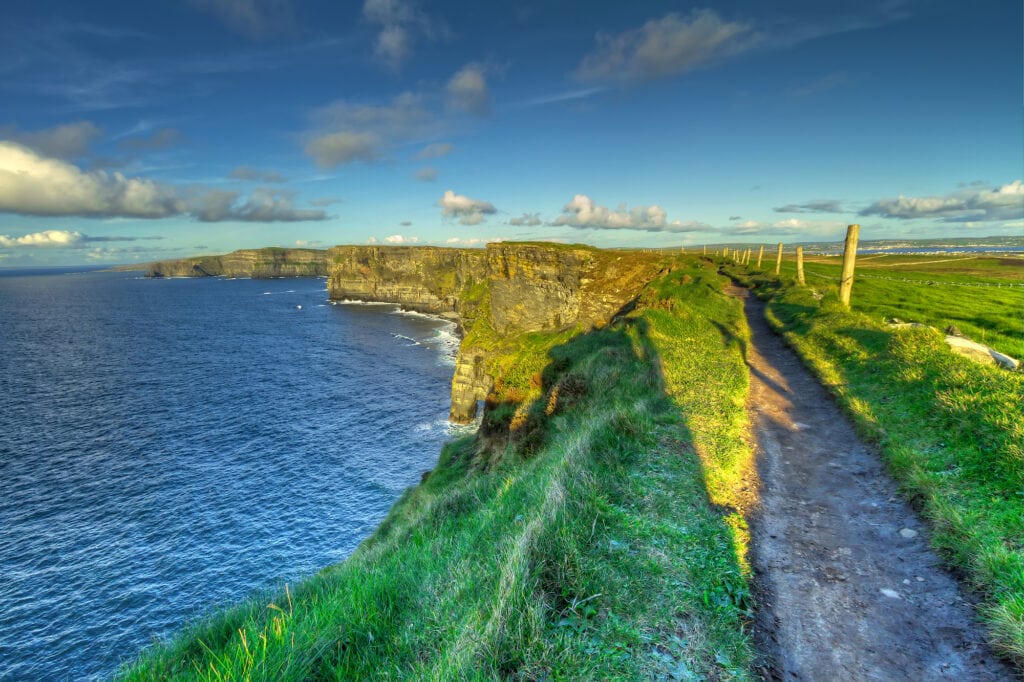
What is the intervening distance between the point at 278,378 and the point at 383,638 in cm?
7362

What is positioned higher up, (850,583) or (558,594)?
(558,594)

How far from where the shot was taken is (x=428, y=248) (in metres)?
171

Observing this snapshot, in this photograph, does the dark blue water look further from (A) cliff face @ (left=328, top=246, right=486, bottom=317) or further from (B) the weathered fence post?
(A) cliff face @ (left=328, top=246, right=486, bottom=317)

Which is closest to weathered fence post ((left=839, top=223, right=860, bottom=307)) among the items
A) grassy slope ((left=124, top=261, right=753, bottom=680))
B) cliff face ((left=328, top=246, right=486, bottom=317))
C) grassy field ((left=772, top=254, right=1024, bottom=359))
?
grassy field ((left=772, top=254, right=1024, bottom=359))

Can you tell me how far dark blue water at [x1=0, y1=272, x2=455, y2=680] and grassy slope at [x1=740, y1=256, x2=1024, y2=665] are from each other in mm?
13070

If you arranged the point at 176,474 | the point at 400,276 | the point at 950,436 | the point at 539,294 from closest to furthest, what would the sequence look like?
the point at 950,436 < the point at 176,474 < the point at 539,294 < the point at 400,276

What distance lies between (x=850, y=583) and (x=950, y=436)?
502 centimetres

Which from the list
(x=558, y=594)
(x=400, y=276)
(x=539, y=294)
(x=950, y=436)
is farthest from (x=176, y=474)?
(x=400, y=276)

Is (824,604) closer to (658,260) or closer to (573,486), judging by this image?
(573,486)

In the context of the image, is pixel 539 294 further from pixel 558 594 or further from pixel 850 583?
pixel 558 594

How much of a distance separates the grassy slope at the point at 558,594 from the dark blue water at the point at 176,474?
21.1 feet

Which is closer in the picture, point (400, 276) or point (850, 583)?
point (850, 583)

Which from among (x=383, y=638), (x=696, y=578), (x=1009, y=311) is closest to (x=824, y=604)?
(x=696, y=578)

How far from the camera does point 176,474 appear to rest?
4031 cm
